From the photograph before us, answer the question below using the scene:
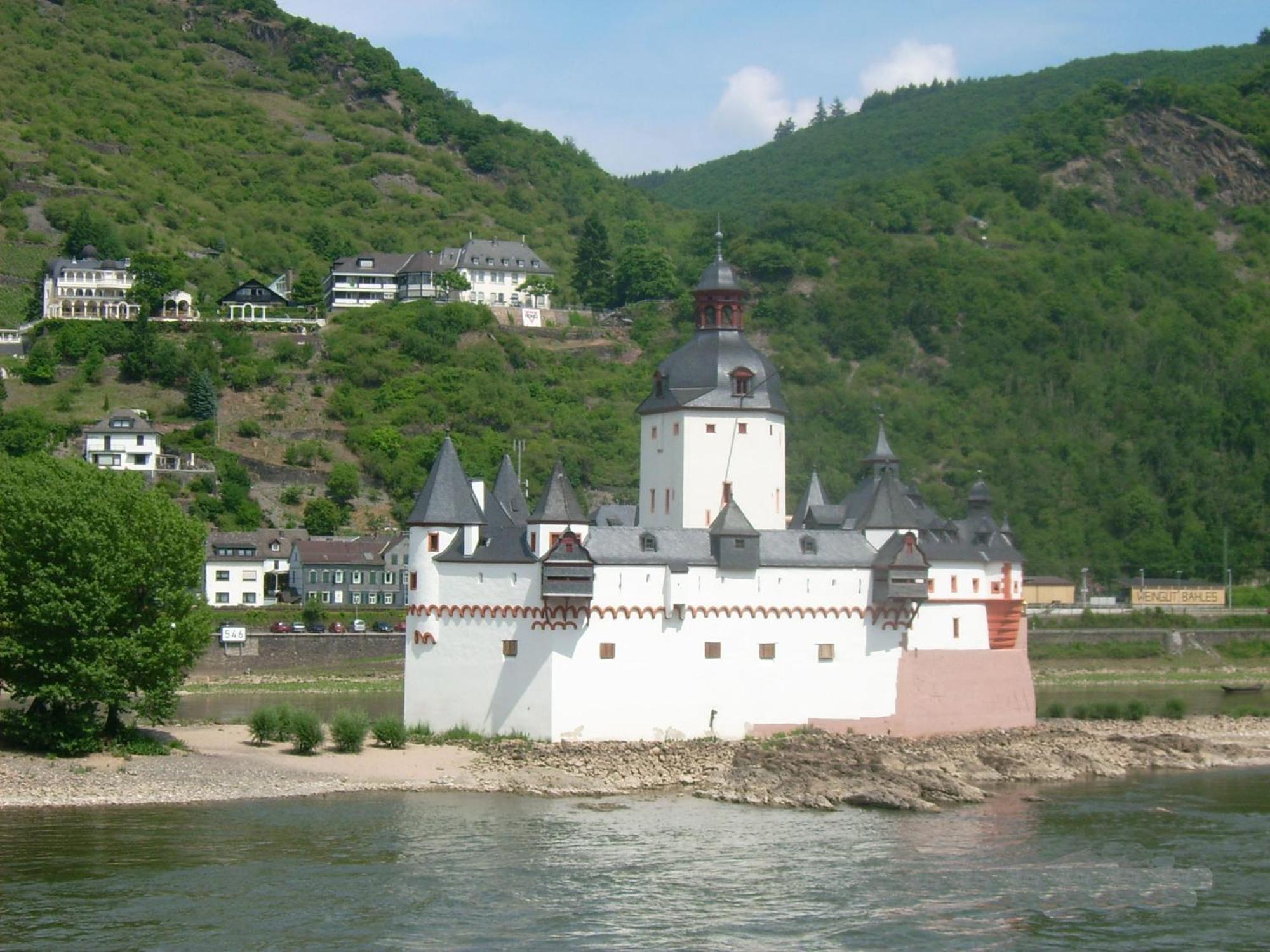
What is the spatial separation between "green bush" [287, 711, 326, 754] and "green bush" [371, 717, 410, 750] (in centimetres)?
146

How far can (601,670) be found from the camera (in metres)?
47.6

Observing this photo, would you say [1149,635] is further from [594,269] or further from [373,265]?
[373,265]

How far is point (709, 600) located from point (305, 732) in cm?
1101

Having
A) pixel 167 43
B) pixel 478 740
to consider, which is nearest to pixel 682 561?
pixel 478 740

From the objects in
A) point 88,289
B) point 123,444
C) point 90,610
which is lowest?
point 90,610

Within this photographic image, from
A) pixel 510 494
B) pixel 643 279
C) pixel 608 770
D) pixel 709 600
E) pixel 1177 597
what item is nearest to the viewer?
pixel 608 770

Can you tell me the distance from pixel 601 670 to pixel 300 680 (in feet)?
94.8

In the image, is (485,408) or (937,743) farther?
(485,408)

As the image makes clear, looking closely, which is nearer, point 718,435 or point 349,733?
point 349,733

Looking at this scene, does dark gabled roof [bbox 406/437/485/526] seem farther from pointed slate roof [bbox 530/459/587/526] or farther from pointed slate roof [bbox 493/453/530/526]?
pointed slate roof [bbox 493/453/530/526]

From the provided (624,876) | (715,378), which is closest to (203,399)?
(715,378)

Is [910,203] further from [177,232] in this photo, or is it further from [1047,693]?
[1047,693]

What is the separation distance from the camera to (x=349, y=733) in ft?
150

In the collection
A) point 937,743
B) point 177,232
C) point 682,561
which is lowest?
point 937,743
